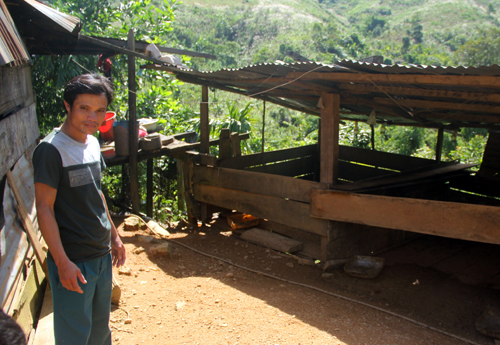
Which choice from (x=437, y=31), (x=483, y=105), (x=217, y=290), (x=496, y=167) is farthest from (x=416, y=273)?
(x=437, y=31)

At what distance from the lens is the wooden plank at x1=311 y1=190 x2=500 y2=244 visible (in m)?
3.79

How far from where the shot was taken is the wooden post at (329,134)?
475 centimetres

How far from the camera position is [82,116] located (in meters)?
2.04

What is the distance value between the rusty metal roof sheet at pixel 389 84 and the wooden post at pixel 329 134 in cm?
13

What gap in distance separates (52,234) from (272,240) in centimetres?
417

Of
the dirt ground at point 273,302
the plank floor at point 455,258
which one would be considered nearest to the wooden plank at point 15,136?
the dirt ground at point 273,302

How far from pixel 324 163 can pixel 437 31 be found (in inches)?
1809

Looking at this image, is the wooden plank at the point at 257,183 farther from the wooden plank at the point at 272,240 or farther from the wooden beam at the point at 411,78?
the wooden beam at the point at 411,78

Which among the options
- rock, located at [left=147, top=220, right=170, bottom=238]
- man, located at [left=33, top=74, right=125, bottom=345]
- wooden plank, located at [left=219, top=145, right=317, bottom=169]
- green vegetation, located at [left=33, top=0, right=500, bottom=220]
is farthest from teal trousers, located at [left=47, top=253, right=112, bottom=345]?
wooden plank, located at [left=219, top=145, right=317, bottom=169]

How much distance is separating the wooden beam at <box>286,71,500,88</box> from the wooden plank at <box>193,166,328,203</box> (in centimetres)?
135

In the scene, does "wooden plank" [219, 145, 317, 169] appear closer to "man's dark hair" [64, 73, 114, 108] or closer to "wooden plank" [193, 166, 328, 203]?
"wooden plank" [193, 166, 328, 203]

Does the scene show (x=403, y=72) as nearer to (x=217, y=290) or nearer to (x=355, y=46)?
(x=217, y=290)

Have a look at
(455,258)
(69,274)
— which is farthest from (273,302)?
(455,258)

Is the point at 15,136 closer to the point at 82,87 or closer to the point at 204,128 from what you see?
the point at 82,87
